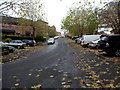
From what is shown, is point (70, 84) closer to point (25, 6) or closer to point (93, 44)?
point (25, 6)

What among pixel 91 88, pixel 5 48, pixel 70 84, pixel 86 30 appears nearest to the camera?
pixel 91 88

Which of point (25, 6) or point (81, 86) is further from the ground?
point (25, 6)

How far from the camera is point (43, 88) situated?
3826mm

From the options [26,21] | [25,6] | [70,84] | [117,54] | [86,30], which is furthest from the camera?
[86,30]

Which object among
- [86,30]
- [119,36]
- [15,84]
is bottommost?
[15,84]

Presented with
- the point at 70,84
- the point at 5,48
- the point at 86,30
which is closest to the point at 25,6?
the point at 5,48

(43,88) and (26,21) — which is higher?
(26,21)

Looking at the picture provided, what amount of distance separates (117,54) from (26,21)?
2335 centimetres

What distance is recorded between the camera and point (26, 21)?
27781mm

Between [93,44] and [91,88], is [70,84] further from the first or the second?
[93,44]

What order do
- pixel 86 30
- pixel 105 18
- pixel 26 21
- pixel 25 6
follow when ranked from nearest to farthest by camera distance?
pixel 25 6 → pixel 105 18 → pixel 26 21 → pixel 86 30

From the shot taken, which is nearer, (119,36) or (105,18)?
(119,36)

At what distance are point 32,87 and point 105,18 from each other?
18313 millimetres

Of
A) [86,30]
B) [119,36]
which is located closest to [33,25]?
[86,30]
